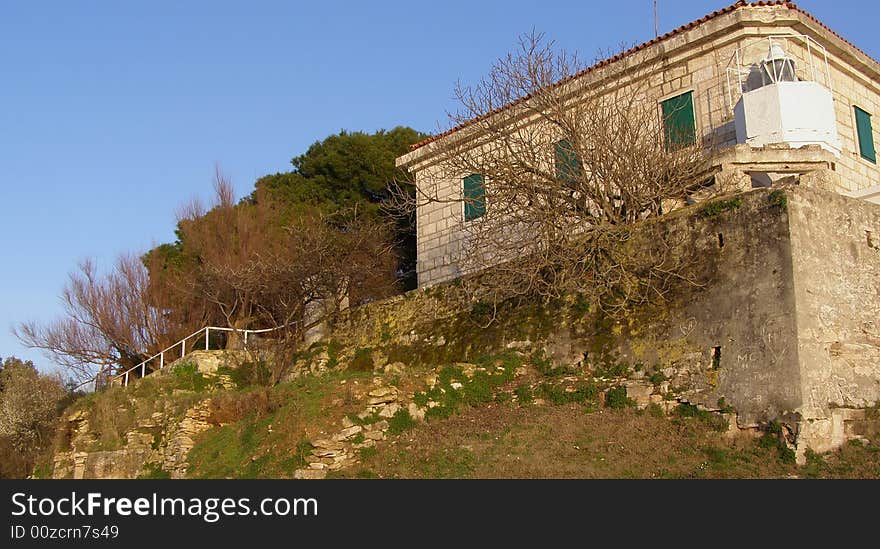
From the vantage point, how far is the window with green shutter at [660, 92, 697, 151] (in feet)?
57.8

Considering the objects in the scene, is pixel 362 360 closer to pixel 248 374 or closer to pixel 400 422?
pixel 248 374

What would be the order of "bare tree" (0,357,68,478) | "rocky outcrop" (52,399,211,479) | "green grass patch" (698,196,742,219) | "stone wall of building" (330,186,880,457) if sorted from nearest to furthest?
1. "stone wall of building" (330,186,880,457)
2. "green grass patch" (698,196,742,219)
3. "rocky outcrop" (52,399,211,479)
4. "bare tree" (0,357,68,478)

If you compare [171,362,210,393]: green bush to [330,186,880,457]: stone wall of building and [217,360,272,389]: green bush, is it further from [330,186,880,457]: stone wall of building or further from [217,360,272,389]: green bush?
[330,186,880,457]: stone wall of building

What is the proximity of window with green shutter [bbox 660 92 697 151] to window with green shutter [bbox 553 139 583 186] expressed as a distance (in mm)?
2202

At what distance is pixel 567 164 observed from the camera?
16.0 meters

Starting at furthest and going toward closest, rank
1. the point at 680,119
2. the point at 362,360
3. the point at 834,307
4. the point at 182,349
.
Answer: the point at 182,349
the point at 362,360
the point at 680,119
the point at 834,307

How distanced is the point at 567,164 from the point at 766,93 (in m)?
3.77

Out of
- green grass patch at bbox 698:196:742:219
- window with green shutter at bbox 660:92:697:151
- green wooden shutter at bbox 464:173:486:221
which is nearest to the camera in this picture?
green grass patch at bbox 698:196:742:219

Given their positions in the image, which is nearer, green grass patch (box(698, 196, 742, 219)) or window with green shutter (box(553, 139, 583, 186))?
green grass patch (box(698, 196, 742, 219))

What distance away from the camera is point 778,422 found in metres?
12.2

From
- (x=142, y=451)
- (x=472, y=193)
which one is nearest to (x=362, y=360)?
(x=472, y=193)

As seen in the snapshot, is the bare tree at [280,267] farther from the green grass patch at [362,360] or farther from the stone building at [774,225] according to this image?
the stone building at [774,225]

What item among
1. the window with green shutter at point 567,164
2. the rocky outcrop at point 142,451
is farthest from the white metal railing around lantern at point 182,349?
the window with green shutter at point 567,164

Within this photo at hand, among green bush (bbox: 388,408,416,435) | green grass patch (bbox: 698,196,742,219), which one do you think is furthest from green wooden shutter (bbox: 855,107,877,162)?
green bush (bbox: 388,408,416,435)
